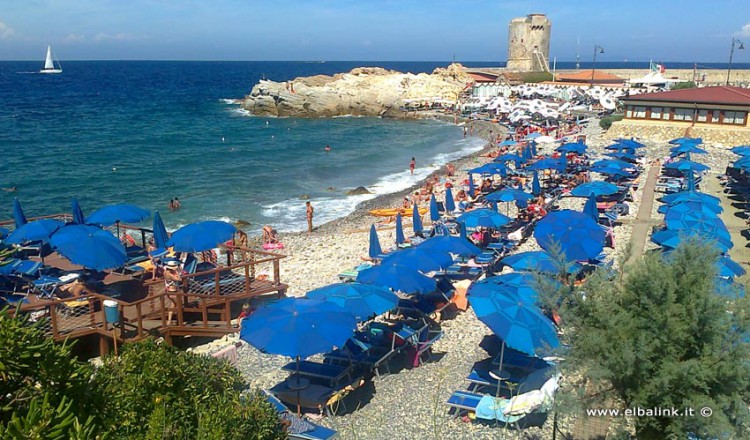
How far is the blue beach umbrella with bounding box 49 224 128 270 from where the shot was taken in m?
11.6

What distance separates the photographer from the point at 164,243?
15102mm

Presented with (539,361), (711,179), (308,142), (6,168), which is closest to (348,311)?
(539,361)

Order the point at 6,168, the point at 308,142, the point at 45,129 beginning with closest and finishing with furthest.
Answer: the point at 6,168 < the point at 308,142 < the point at 45,129

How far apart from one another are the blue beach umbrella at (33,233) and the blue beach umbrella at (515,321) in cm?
1051

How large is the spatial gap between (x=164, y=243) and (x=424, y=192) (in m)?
14.1

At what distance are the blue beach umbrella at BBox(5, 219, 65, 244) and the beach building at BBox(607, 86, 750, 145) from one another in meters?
31.7

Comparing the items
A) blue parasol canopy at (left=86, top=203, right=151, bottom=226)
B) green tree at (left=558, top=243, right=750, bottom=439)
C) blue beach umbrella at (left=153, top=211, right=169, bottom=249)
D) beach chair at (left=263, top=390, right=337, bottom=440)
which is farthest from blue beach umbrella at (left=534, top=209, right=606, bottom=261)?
blue parasol canopy at (left=86, top=203, right=151, bottom=226)

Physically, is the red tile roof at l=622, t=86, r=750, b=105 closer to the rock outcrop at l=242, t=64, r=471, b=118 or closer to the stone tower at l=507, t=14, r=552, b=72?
the rock outcrop at l=242, t=64, r=471, b=118

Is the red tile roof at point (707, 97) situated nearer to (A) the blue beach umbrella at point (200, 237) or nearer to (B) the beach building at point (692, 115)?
(B) the beach building at point (692, 115)

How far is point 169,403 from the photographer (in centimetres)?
510

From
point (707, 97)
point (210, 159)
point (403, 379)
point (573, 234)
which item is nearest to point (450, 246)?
point (573, 234)

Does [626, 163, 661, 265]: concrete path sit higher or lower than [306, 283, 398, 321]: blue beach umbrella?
lower

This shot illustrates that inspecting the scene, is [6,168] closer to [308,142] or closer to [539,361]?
[308,142]

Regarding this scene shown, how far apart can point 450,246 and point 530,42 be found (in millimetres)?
84465
